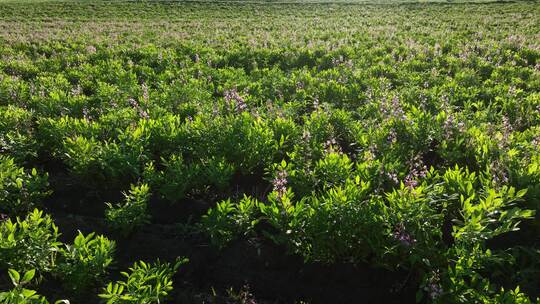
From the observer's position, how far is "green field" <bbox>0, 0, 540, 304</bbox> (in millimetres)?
3807

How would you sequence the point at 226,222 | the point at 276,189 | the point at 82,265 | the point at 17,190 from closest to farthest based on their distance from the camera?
1. the point at 82,265
2. the point at 226,222
3. the point at 276,189
4. the point at 17,190

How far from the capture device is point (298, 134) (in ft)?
22.0

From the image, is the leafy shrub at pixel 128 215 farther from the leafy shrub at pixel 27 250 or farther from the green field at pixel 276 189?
the leafy shrub at pixel 27 250

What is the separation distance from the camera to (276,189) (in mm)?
4605

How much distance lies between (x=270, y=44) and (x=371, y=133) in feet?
35.5

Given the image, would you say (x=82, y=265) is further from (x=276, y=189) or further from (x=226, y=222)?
(x=276, y=189)

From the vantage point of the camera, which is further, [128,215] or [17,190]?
[17,190]

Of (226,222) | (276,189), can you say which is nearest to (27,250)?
(226,222)

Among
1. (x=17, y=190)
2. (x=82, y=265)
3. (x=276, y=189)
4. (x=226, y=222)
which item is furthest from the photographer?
(x=17, y=190)

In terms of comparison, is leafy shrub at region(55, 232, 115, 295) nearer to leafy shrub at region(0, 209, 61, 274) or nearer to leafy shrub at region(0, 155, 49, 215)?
leafy shrub at region(0, 209, 61, 274)

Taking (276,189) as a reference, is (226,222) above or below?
below

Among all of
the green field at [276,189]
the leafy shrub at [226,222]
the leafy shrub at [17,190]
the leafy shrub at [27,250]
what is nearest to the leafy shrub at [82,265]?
the green field at [276,189]

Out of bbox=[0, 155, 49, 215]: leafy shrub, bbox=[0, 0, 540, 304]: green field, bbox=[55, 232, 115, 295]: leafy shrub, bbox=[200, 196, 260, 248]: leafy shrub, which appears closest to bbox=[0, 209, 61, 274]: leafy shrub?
bbox=[0, 0, 540, 304]: green field

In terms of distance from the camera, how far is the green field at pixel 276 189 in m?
3.81
